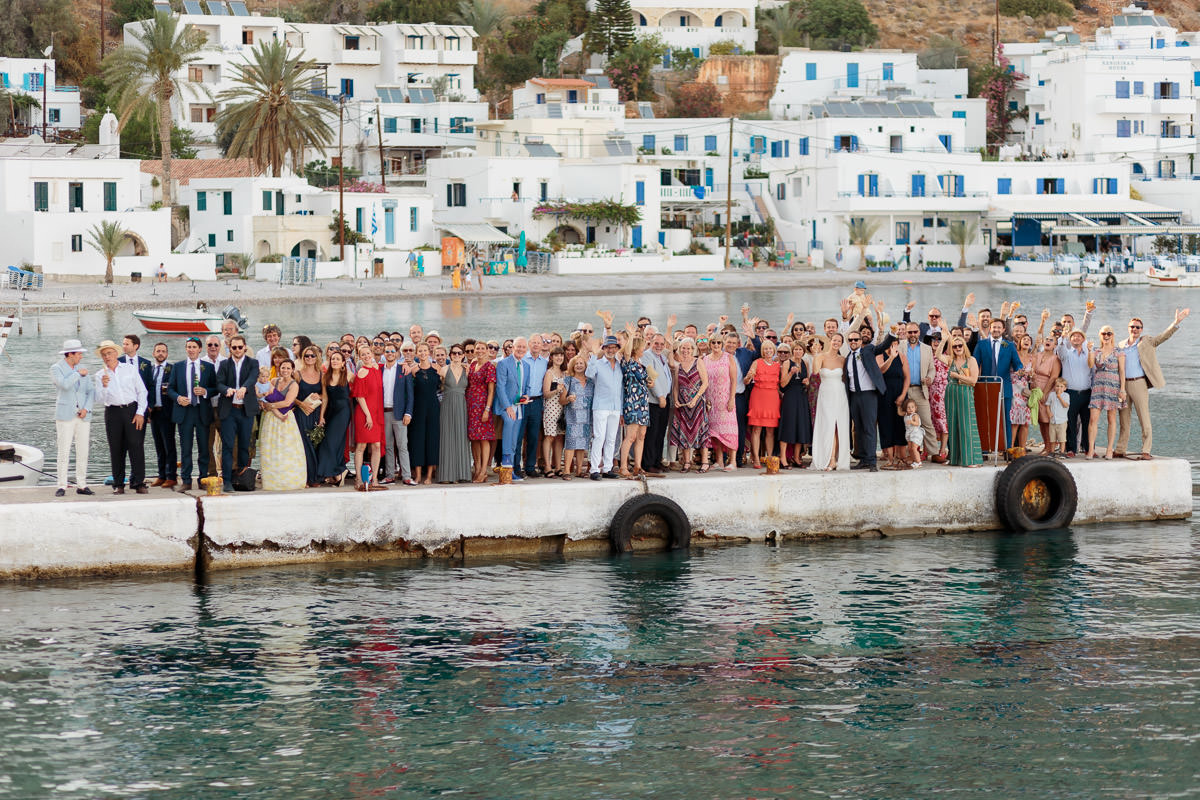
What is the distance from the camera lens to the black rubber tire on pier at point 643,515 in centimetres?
1853

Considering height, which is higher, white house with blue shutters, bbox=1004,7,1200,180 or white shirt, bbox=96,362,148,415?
white house with blue shutters, bbox=1004,7,1200,180

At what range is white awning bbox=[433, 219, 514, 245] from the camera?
7944 centimetres

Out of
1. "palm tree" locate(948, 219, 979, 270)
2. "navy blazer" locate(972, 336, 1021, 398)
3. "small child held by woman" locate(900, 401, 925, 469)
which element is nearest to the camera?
"small child held by woman" locate(900, 401, 925, 469)

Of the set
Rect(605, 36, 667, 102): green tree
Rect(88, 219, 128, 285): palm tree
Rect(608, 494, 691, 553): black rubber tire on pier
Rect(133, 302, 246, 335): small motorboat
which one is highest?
Rect(605, 36, 667, 102): green tree

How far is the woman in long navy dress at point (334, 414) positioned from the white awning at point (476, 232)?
61665 millimetres

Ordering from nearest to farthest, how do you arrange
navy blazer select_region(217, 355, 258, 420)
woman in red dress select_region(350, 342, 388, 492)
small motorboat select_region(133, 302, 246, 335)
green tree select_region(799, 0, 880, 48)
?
navy blazer select_region(217, 355, 258, 420)
woman in red dress select_region(350, 342, 388, 492)
small motorboat select_region(133, 302, 246, 335)
green tree select_region(799, 0, 880, 48)

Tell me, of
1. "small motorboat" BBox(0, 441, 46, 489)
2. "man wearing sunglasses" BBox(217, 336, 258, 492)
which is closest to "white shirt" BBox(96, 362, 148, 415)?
"man wearing sunglasses" BBox(217, 336, 258, 492)

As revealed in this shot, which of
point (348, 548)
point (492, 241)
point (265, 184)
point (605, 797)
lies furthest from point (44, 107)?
point (605, 797)

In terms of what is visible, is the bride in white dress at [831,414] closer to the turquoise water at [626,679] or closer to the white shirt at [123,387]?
the turquoise water at [626,679]

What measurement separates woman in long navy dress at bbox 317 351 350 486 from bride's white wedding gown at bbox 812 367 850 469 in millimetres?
5511

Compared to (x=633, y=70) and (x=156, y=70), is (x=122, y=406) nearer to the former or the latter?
(x=156, y=70)

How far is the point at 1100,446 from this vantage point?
22.4 metres

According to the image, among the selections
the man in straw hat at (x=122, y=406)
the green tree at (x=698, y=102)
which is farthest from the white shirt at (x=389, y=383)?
the green tree at (x=698, y=102)

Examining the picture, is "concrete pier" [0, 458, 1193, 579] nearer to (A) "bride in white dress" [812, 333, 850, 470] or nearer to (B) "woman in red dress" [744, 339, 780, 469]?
(A) "bride in white dress" [812, 333, 850, 470]
